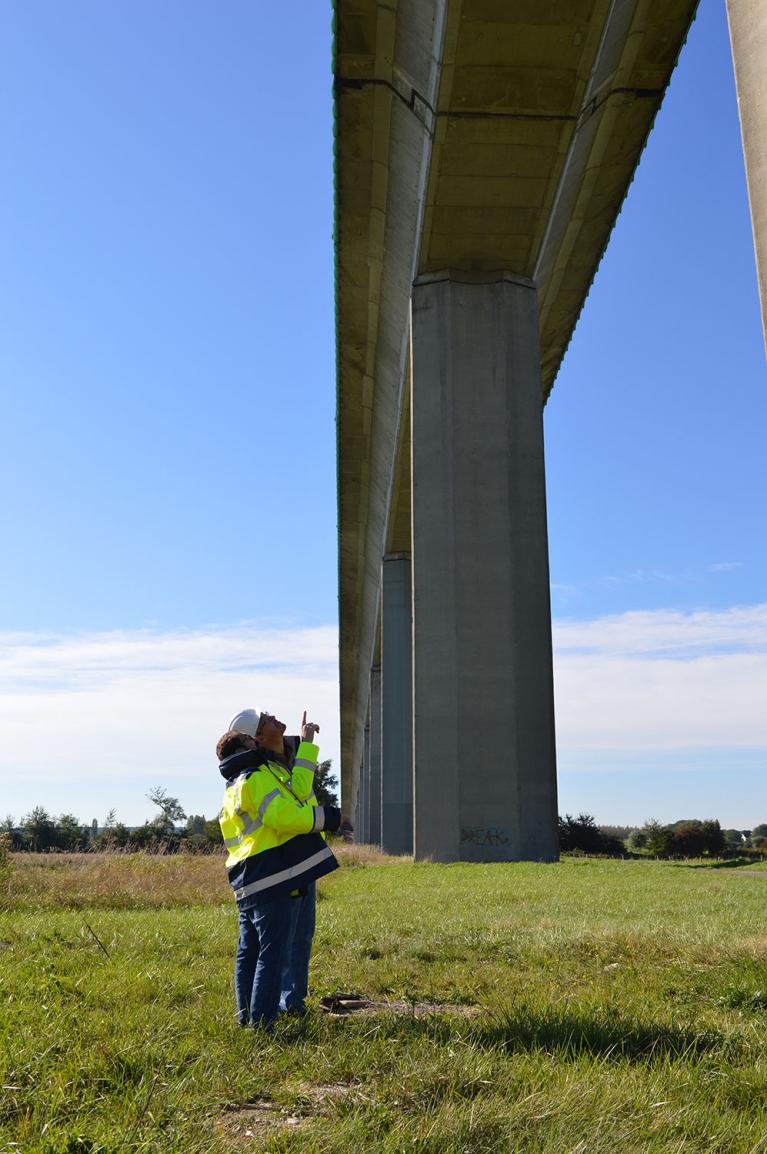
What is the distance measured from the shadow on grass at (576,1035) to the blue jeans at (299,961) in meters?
0.48

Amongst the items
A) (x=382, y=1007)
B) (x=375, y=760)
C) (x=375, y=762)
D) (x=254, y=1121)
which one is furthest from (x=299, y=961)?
(x=375, y=762)

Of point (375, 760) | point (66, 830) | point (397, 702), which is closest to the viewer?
point (397, 702)

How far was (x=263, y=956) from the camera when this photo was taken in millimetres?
4078

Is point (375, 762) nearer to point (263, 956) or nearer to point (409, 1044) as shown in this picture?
point (263, 956)

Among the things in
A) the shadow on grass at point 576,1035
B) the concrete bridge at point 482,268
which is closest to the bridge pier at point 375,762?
the concrete bridge at point 482,268

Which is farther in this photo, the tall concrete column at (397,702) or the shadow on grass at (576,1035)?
the tall concrete column at (397,702)

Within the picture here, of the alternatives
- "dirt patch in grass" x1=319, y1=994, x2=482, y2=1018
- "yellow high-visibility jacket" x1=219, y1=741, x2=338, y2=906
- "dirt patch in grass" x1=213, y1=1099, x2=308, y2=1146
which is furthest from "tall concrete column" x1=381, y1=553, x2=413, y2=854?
"dirt patch in grass" x1=213, y1=1099, x2=308, y2=1146

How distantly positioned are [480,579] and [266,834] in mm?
14429

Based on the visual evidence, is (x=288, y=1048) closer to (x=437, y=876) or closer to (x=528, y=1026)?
(x=528, y=1026)

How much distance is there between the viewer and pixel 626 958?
603 cm

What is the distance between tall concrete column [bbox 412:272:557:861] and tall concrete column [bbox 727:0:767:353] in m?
13.4

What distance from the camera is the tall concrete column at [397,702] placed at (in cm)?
3466

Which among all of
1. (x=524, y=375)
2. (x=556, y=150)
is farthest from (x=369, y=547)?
(x=556, y=150)

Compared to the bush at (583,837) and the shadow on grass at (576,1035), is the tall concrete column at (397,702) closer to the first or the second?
the bush at (583,837)
